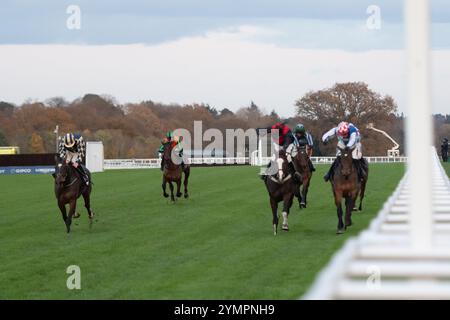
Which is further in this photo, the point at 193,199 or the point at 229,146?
the point at 229,146

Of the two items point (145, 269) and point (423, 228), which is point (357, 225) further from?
point (423, 228)

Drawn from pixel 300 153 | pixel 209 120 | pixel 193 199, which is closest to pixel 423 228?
pixel 300 153

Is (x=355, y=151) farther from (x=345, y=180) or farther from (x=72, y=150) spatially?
(x=72, y=150)

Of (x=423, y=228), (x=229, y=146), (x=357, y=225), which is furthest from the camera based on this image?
(x=229, y=146)

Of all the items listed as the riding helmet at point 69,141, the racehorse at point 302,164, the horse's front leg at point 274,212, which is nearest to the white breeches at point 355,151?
the horse's front leg at point 274,212

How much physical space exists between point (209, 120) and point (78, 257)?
8937 centimetres

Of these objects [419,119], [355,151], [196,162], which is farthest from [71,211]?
[196,162]

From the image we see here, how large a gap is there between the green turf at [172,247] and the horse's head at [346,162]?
3.50ft

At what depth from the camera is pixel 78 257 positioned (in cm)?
1504

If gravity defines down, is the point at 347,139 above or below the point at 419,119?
above

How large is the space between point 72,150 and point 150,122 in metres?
80.2

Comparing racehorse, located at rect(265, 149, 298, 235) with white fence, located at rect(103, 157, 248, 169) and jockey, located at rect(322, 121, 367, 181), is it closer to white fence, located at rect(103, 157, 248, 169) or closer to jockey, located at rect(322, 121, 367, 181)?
jockey, located at rect(322, 121, 367, 181)

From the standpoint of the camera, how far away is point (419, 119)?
4.84 m

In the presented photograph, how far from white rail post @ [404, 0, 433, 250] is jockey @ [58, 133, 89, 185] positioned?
14.2 m
